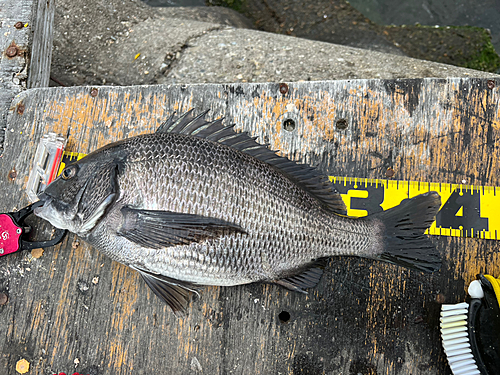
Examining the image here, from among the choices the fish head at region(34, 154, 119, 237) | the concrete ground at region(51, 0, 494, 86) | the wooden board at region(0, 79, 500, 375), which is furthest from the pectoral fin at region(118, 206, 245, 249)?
the concrete ground at region(51, 0, 494, 86)

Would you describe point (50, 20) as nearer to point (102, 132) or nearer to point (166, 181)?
point (102, 132)

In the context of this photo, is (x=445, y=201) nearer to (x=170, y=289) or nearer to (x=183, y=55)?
(x=170, y=289)

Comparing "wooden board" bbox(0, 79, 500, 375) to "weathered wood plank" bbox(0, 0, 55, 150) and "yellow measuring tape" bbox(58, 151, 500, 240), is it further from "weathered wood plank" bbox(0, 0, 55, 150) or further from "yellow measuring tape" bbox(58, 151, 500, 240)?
"weathered wood plank" bbox(0, 0, 55, 150)

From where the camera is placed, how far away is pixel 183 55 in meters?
3.00

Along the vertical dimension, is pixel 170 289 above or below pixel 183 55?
below

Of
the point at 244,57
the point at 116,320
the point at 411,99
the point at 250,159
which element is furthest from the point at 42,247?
the point at 411,99

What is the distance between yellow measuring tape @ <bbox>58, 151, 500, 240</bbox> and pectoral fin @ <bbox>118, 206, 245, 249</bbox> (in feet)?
2.64

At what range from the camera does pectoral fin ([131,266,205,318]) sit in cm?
176

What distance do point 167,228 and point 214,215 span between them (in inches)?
9.2

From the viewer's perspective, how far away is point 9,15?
2.35m

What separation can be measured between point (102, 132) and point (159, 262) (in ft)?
3.48

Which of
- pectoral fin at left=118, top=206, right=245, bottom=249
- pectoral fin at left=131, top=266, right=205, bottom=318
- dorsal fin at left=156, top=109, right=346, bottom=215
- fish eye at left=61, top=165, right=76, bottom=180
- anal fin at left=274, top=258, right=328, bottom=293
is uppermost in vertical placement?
dorsal fin at left=156, top=109, right=346, bottom=215

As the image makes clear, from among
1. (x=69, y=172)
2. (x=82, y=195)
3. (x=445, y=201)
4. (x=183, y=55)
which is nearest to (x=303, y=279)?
(x=445, y=201)

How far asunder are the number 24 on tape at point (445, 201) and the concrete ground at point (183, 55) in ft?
4.03
